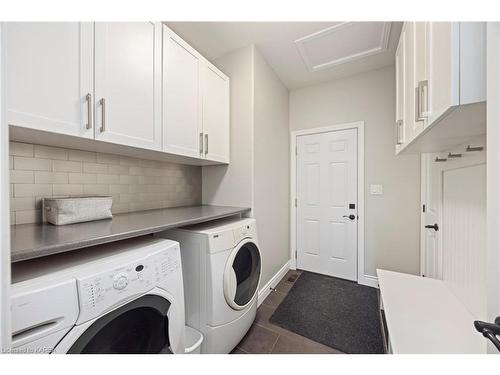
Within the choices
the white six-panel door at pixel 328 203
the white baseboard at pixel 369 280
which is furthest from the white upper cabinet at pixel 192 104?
the white baseboard at pixel 369 280

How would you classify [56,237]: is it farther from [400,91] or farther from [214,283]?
[400,91]

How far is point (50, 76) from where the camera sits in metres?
0.80

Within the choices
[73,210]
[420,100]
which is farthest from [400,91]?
[73,210]

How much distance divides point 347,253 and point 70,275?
2549mm

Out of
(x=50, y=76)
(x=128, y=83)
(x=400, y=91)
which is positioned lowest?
(x=50, y=76)

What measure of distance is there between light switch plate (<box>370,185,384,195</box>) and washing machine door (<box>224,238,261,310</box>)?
160 centimetres

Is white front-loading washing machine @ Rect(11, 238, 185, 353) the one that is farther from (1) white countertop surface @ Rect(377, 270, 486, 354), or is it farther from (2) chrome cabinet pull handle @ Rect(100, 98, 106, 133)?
(1) white countertop surface @ Rect(377, 270, 486, 354)

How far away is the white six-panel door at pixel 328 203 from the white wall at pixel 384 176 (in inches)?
6.2

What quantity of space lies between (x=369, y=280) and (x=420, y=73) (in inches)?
85.5

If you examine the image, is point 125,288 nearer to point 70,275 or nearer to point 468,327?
point 70,275

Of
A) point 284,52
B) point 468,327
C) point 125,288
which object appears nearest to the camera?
point 125,288
